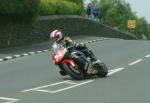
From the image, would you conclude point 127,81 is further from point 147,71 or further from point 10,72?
point 10,72

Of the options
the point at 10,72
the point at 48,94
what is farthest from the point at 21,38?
the point at 48,94

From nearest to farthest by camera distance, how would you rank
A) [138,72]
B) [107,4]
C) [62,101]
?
[62,101], [138,72], [107,4]

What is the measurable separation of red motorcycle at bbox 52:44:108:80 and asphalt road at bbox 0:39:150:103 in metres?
0.26

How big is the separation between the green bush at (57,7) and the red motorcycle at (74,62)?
19.5 meters

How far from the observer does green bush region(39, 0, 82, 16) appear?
36.6m

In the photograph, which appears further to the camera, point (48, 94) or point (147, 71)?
point (147, 71)

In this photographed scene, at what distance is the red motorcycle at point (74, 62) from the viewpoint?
1639cm

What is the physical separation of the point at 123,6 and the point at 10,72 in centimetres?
10187

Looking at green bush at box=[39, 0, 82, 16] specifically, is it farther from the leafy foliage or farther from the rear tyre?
the leafy foliage

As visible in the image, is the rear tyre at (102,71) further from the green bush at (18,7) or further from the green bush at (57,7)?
the green bush at (57,7)

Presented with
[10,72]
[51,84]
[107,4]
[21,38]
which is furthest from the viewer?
[107,4]

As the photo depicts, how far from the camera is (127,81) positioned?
15.7 metres

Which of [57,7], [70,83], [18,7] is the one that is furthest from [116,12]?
[70,83]

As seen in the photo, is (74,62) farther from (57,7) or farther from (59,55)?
(57,7)
